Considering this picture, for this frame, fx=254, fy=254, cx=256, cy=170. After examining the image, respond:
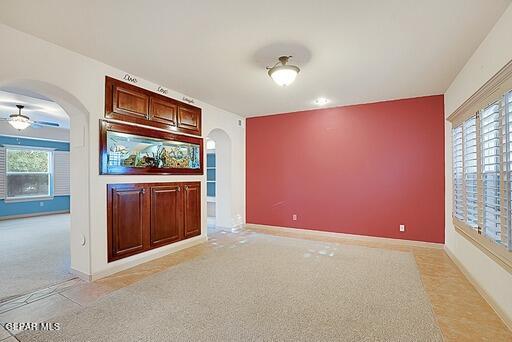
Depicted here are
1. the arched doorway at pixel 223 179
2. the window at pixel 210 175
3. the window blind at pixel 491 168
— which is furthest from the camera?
the window at pixel 210 175

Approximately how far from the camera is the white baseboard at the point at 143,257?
3252 mm

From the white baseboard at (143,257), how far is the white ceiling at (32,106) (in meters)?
3.23

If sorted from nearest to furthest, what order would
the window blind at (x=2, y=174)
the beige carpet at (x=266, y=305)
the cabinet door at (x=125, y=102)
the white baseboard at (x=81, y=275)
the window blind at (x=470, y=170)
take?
the beige carpet at (x=266, y=305) < the window blind at (x=470, y=170) < the white baseboard at (x=81, y=275) < the cabinet door at (x=125, y=102) < the window blind at (x=2, y=174)

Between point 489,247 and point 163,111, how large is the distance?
453 centimetres

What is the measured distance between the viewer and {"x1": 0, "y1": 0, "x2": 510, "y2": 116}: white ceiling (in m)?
2.18

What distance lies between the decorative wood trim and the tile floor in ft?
6.75

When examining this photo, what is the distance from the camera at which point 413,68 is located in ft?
11.1

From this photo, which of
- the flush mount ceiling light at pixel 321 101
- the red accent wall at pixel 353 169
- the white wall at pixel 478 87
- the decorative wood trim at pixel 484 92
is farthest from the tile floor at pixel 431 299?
the flush mount ceiling light at pixel 321 101

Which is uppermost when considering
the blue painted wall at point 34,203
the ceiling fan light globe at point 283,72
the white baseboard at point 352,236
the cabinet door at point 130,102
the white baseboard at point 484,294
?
the ceiling fan light globe at point 283,72

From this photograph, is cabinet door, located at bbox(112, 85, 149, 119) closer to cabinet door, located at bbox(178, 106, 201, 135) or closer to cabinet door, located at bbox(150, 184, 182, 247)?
cabinet door, located at bbox(178, 106, 201, 135)

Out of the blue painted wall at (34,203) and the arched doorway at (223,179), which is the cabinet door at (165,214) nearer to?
the arched doorway at (223,179)

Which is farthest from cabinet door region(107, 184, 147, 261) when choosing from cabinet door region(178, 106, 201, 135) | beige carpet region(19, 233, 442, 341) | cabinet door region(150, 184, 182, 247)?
cabinet door region(178, 106, 201, 135)

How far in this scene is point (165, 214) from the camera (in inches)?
164

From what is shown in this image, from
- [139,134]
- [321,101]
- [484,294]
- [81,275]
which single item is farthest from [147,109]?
[484,294]
